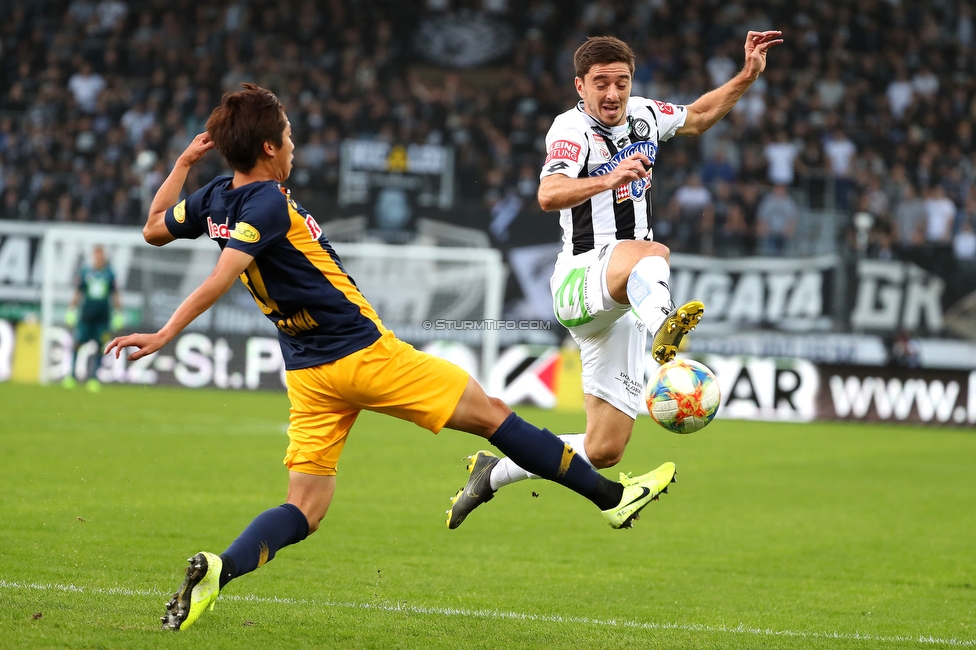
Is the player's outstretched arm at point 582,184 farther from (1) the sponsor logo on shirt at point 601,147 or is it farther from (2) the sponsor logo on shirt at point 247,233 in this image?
(2) the sponsor logo on shirt at point 247,233

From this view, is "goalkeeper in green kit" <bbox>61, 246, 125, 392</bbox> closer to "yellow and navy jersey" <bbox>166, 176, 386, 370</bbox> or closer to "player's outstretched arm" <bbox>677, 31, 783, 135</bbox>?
"player's outstretched arm" <bbox>677, 31, 783, 135</bbox>

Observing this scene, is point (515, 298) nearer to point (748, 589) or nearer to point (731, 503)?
point (731, 503)

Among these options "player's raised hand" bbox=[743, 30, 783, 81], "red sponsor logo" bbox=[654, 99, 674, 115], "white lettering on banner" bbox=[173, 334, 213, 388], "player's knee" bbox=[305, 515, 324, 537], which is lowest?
"white lettering on banner" bbox=[173, 334, 213, 388]

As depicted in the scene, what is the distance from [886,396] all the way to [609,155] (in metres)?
13.2

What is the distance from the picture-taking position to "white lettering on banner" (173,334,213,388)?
18.5 metres

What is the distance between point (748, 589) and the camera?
665 cm

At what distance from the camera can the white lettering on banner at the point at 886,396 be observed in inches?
712

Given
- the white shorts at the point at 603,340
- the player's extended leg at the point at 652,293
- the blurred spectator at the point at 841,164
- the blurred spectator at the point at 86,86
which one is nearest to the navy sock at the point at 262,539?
the player's extended leg at the point at 652,293

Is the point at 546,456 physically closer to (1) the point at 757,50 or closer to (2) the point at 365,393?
(2) the point at 365,393

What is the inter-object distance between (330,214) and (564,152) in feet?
44.8

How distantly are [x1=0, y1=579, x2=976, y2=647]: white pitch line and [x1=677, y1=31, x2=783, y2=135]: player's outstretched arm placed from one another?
2.73m

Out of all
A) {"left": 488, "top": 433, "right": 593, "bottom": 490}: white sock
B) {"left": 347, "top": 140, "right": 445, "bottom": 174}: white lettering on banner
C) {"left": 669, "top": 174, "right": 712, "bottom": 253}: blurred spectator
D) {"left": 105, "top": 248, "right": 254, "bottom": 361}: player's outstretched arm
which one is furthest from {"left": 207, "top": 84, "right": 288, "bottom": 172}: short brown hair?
{"left": 347, "top": 140, "right": 445, "bottom": 174}: white lettering on banner

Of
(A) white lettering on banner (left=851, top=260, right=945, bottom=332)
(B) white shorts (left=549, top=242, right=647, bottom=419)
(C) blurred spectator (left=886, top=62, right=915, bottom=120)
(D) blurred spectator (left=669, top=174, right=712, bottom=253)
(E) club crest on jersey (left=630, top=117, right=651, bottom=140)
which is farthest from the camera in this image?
(C) blurred spectator (left=886, top=62, right=915, bottom=120)
